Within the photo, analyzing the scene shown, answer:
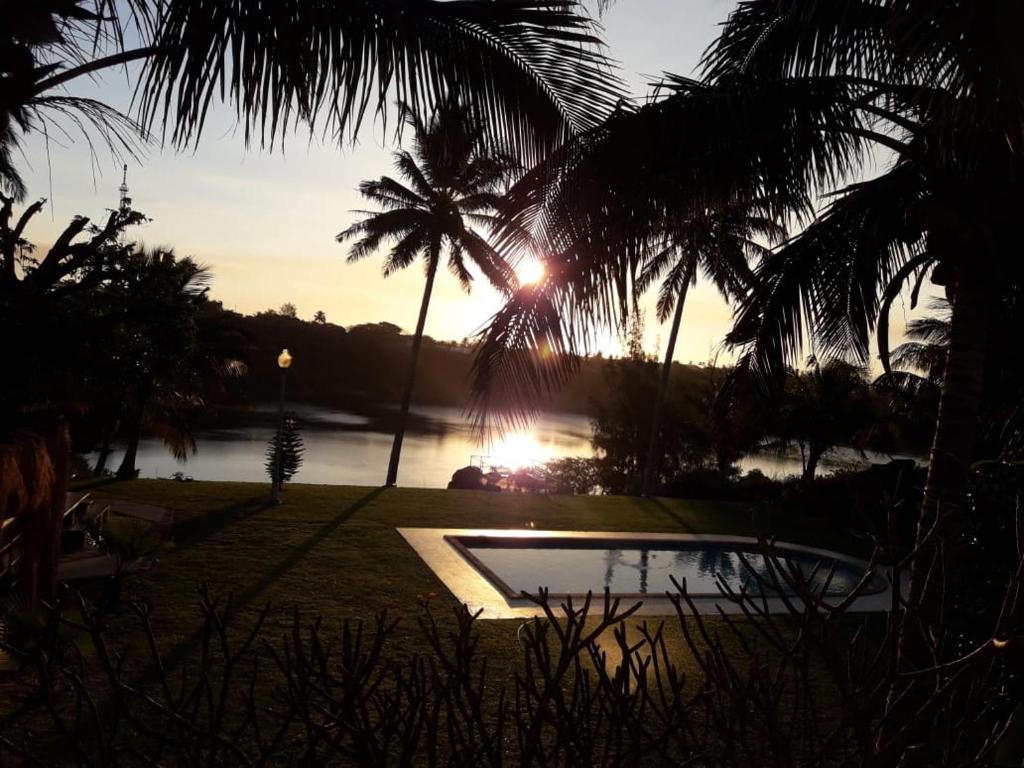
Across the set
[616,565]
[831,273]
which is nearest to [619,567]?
[616,565]

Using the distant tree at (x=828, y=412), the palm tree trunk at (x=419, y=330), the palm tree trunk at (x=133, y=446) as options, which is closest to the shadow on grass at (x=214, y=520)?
the palm tree trunk at (x=133, y=446)

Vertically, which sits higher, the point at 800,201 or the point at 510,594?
the point at 800,201

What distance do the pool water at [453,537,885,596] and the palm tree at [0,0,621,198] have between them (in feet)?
25.0

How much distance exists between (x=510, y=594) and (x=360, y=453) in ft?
128

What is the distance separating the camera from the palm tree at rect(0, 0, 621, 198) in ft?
9.16

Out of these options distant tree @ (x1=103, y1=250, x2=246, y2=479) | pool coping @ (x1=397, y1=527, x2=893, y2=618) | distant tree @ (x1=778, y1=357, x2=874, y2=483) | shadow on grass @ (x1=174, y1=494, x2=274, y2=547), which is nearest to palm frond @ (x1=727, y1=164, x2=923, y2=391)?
pool coping @ (x1=397, y1=527, x2=893, y2=618)

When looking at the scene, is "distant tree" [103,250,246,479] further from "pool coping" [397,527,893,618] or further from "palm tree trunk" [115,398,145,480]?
"pool coping" [397,527,893,618]

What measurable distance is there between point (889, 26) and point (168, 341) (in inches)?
659

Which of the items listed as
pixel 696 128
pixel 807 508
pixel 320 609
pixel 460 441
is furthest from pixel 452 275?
pixel 460 441

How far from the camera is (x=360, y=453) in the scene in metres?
47.4

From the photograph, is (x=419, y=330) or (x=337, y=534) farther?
(x=419, y=330)

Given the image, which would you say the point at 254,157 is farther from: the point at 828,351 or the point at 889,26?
the point at 828,351

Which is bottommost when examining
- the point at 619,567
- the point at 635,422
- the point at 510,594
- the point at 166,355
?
the point at 619,567

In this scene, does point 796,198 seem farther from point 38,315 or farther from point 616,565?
point 616,565
